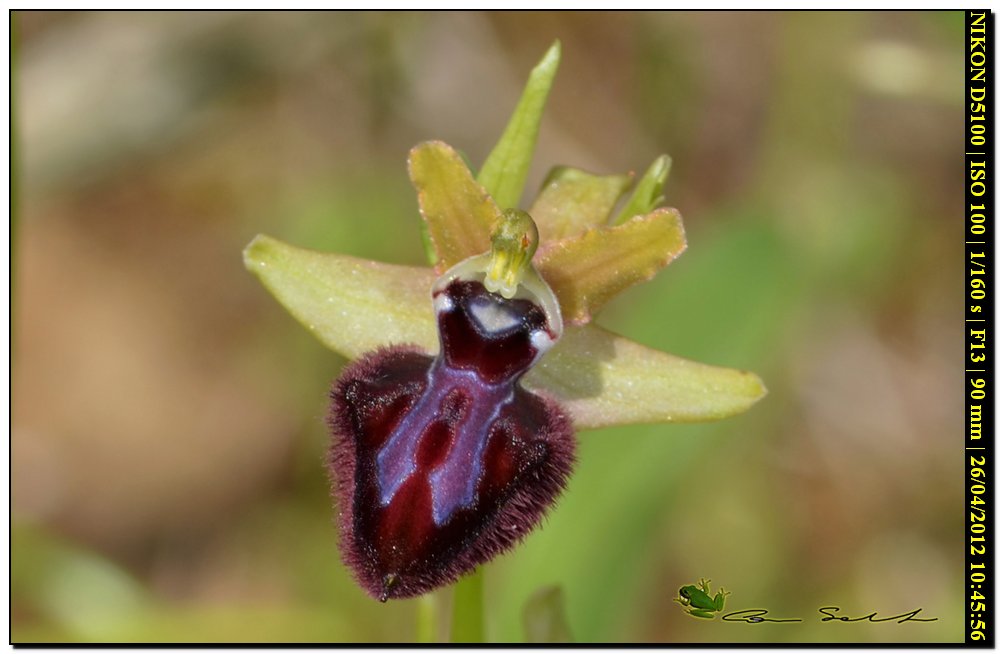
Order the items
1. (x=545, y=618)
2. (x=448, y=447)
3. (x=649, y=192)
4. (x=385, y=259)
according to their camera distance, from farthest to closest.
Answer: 1. (x=385, y=259)
2. (x=545, y=618)
3. (x=649, y=192)
4. (x=448, y=447)

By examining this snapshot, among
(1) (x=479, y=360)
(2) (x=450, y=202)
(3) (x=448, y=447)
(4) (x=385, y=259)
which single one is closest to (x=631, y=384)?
(1) (x=479, y=360)

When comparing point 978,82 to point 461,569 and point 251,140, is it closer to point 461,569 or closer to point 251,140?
point 461,569

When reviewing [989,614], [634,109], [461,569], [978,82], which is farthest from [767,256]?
[461,569]

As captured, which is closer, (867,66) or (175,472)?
(867,66)

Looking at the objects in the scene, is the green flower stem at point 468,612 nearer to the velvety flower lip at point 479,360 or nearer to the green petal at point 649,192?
the velvety flower lip at point 479,360

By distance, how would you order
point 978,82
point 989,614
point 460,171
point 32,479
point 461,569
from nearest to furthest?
point 461,569 → point 460,171 → point 989,614 → point 978,82 → point 32,479

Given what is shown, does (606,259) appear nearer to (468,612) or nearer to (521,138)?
(521,138)
